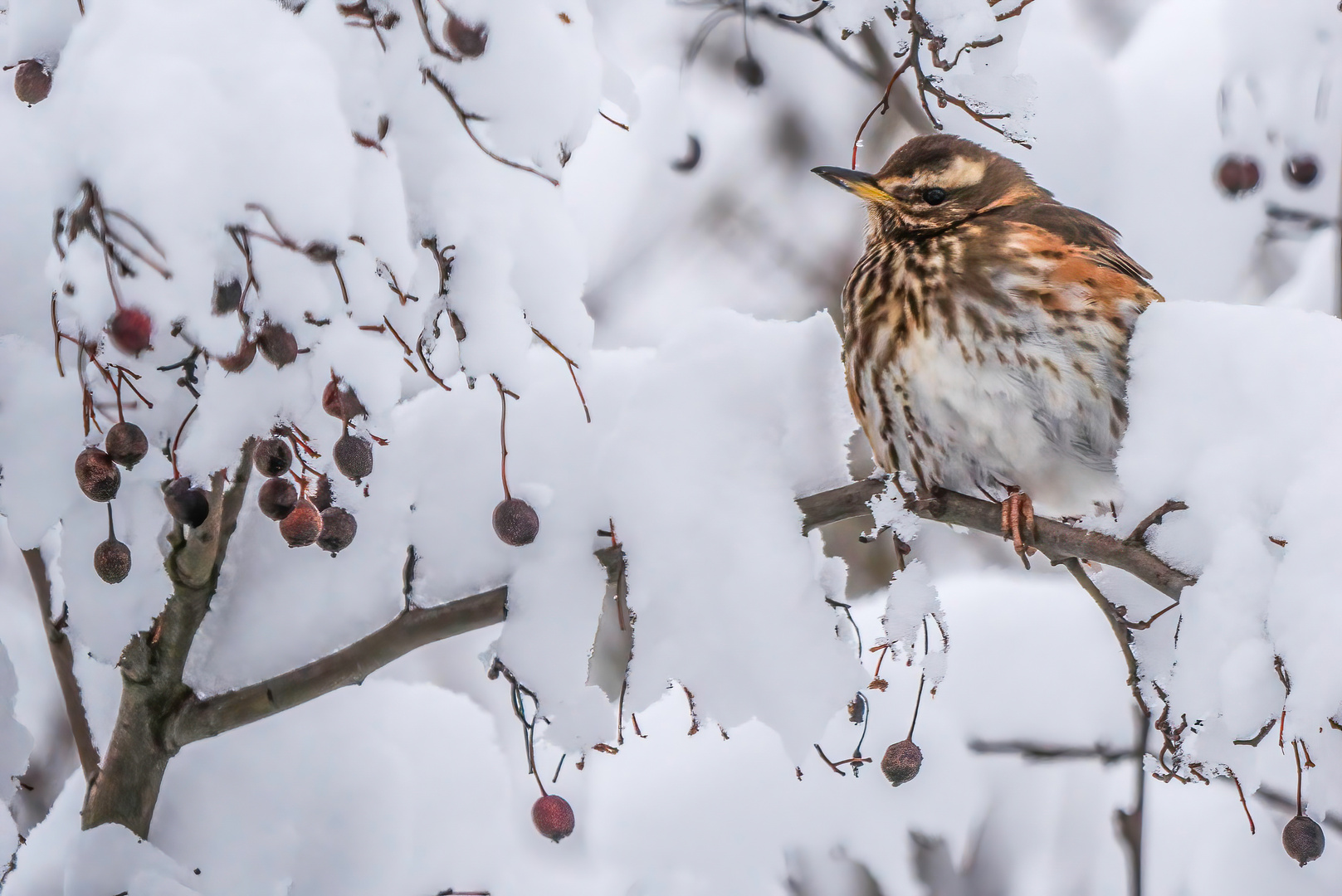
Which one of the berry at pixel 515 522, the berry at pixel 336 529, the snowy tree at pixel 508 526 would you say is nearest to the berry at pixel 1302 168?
the snowy tree at pixel 508 526

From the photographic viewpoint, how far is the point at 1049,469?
2.85 metres

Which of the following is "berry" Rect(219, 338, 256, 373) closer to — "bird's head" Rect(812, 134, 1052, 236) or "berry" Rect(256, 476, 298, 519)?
"berry" Rect(256, 476, 298, 519)

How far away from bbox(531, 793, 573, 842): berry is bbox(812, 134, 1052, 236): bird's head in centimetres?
173

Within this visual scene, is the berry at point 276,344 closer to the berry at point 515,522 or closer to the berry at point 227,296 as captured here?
the berry at point 227,296

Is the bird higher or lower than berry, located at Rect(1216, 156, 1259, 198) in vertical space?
lower

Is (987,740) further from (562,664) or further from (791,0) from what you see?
(791,0)

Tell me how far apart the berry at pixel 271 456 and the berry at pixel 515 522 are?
381 millimetres

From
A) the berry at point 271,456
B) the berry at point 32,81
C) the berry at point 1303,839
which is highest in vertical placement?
the berry at point 32,81

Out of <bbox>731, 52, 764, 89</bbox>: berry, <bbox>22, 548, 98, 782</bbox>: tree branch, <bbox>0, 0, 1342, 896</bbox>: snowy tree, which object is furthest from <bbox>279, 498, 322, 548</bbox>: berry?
<bbox>731, 52, 764, 89</bbox>: berry

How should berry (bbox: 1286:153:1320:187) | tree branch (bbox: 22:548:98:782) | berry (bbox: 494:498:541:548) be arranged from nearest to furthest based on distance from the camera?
berry (bbox: 494:498:541:548), tree branch (bbox: 22:548:98:782), berry (bbox: 1286:153:1320:187)

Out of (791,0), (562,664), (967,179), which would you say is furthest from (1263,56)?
(562,664)

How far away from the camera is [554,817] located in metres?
2.29

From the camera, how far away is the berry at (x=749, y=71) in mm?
3740

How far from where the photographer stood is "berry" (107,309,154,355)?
4.01 ft
